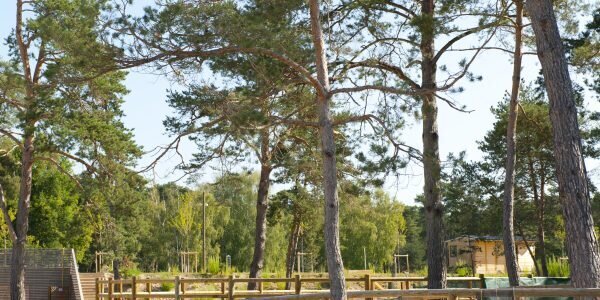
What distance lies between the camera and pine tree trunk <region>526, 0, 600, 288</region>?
9.77 metres

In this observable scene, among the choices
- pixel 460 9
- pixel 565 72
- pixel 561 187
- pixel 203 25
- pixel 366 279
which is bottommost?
pixel 366 279

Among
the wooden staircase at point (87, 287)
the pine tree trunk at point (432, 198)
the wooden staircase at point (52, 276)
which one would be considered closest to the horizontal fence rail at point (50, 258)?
the wooden staircase at point (52, 276)

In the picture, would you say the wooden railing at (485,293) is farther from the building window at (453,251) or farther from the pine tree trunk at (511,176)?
the building window at (453,251)

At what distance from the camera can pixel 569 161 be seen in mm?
9875

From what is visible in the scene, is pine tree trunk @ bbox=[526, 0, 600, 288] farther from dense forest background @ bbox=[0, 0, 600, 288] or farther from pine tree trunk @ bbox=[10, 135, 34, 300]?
pine tree trunk @ bbox=[10, 135, 34, 300]

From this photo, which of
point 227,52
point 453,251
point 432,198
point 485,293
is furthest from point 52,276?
point 453,251

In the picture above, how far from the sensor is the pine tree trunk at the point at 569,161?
32.1 feet

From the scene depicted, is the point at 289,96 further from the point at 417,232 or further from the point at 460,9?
the point at 417,232

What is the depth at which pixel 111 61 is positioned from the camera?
11039mm

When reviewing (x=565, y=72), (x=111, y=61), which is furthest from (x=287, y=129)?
(x=565, y=72)

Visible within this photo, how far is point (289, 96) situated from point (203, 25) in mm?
2368

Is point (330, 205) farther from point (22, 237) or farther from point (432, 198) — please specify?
point (22, 237)

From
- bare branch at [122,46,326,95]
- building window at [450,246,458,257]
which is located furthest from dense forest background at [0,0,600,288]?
building window at [450,246,458,257]

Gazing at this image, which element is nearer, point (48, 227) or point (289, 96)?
point (289, 96)
